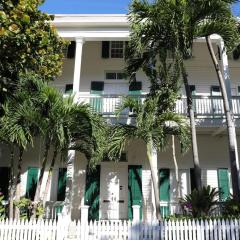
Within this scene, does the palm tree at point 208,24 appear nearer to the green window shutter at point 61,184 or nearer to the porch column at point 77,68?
the porch column at point 77,68

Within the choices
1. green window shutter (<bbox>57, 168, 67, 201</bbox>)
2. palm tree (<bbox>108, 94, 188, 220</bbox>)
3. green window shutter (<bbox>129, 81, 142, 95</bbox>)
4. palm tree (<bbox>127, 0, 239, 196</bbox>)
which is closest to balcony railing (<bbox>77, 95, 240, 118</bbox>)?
green window shutter (<bbox>129, 81, 142, 95</bbox>)

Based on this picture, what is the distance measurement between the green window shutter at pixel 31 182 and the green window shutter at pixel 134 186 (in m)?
3.74

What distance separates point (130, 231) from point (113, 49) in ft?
31.2

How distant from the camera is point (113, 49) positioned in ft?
51.4

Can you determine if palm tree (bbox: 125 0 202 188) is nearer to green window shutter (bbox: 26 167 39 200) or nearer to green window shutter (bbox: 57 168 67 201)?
green window shutter (bbox: 57 168 67 201)

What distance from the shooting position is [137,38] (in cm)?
1016

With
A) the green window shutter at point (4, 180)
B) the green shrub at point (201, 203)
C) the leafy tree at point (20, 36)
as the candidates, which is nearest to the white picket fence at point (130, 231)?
the green shrub at point (201, 203)

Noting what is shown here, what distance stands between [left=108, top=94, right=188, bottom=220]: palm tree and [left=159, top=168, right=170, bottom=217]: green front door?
129 inches

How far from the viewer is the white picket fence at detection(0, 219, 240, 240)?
26.5 feet

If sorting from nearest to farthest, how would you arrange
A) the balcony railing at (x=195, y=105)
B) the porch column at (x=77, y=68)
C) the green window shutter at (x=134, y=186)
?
the porch column at (x=77, y=68) → the balcony railing at (x=195, y=105) → the green window shutter at (x=134, y=186)

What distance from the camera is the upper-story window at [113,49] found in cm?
1559

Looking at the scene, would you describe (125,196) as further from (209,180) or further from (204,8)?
(204,8)

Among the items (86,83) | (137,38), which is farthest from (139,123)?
(86,83)

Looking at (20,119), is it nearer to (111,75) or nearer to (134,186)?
(134,186)
